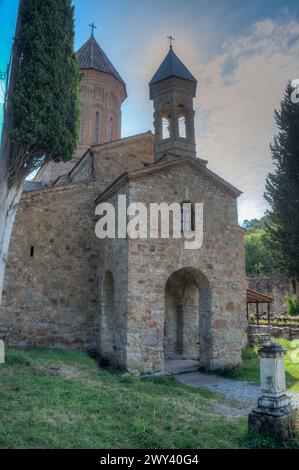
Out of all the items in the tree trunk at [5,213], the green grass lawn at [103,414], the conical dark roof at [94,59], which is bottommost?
the green grass lawn at [103,414]

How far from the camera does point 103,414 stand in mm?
5348

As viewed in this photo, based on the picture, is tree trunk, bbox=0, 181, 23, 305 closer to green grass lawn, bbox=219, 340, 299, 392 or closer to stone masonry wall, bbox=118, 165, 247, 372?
stone masonry wall, bbox=118, 165, 247, 372

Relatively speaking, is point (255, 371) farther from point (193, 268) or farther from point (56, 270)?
point (56, 270)

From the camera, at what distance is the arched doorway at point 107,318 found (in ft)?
35.2

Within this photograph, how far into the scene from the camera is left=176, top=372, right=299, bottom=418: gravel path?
21.6 ft

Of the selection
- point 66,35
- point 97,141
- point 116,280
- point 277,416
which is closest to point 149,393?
point 277,416

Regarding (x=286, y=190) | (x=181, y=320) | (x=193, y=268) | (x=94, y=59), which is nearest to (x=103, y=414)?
(x=193, y=268)

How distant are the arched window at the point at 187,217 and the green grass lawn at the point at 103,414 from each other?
4.30 metres

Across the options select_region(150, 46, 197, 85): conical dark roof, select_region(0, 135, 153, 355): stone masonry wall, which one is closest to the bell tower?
select_region(150, 46, 197, 85): conical dark roof

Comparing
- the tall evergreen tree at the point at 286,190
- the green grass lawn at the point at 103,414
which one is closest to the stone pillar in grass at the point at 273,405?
the green grass lawn at the point at 103,414

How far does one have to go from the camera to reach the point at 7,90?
25.0 ft

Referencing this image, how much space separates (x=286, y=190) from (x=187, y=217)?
5.74m

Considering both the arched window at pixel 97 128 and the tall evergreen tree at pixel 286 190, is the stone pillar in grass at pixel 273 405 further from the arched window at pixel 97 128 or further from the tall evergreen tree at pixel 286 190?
the arched window at pixel 97 128

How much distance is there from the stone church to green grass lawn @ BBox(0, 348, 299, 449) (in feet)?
6.45
